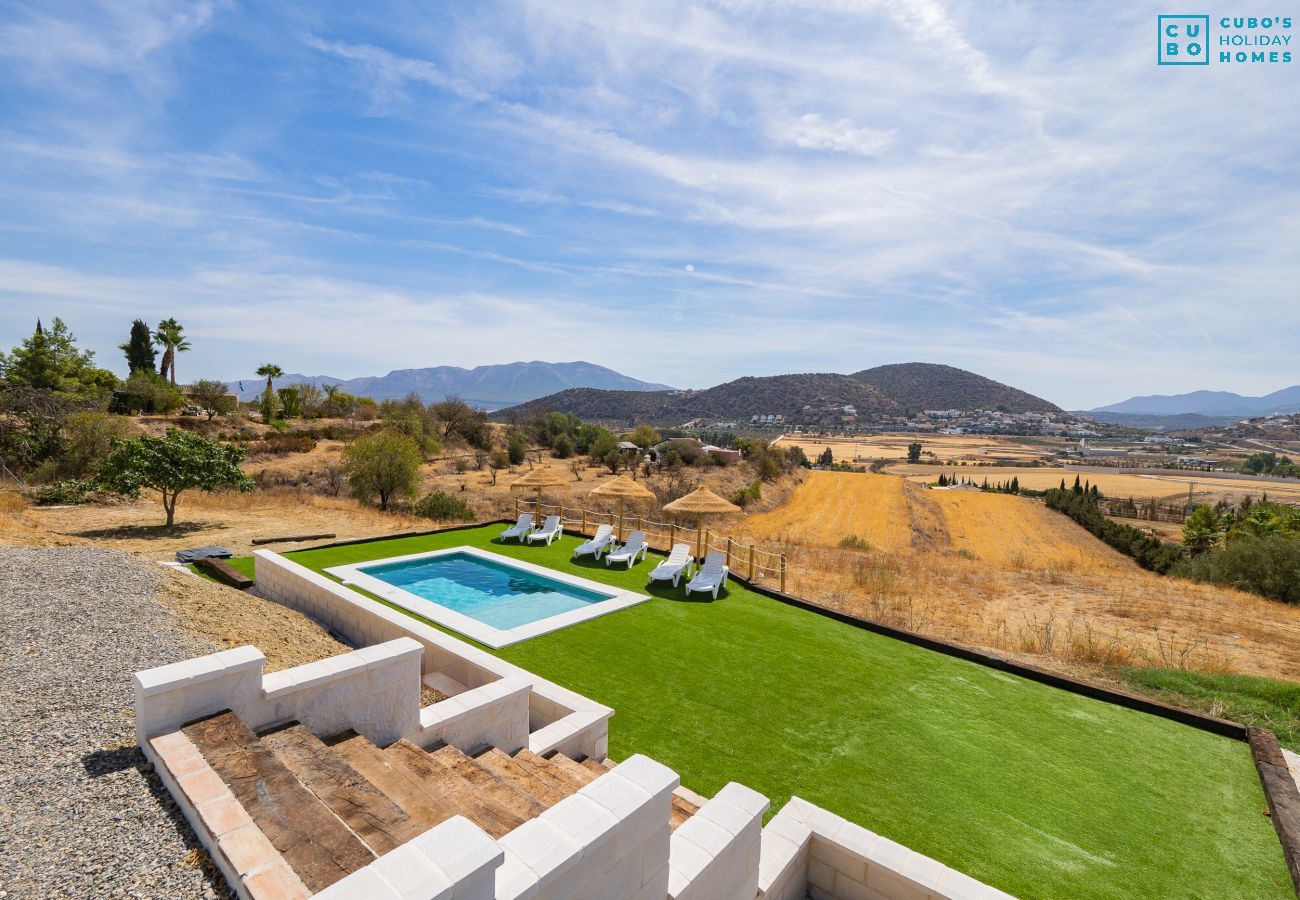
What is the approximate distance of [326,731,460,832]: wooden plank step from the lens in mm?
3113

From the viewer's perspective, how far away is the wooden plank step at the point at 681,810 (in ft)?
13.0

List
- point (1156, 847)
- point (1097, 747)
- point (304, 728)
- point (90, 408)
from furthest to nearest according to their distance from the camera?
point (90, 408) < point (1097, 747) < point (1156, 847) < point (304, 728)

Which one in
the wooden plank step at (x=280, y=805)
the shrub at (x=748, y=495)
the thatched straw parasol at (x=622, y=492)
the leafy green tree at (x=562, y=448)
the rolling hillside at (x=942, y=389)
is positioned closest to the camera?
the wooden plank step at (x=280, y=805)

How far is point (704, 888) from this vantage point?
2.95m

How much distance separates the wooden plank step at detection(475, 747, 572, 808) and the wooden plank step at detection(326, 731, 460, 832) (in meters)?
0.64

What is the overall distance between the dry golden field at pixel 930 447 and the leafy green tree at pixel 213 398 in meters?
65.8

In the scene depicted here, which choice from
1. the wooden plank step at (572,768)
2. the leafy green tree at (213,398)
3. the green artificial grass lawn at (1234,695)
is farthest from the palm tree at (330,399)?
the green artificial grass lawn at (1234,695)

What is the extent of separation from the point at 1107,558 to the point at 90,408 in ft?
153

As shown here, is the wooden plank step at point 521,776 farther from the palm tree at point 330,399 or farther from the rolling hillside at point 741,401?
the rolling hillside at point 741,401

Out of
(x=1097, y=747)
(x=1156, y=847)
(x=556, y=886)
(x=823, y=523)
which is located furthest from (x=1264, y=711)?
(x=823, y=523)

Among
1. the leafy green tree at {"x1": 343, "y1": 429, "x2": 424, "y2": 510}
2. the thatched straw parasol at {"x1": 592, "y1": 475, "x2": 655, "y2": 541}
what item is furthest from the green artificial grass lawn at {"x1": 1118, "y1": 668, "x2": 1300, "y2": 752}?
the leafy green tree at {"x1": 343, "y1": 429, "x2": 424, "y2": 510}

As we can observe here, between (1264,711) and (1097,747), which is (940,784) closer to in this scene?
(1097,747)

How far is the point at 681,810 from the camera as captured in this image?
4117mm

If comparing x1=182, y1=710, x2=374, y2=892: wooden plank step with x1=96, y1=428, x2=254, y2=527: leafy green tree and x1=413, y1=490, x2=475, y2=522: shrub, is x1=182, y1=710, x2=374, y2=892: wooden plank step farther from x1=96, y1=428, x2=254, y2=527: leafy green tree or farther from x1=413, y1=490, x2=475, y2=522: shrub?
x1=413, y1=490, x2=475, y2=522: shrub
